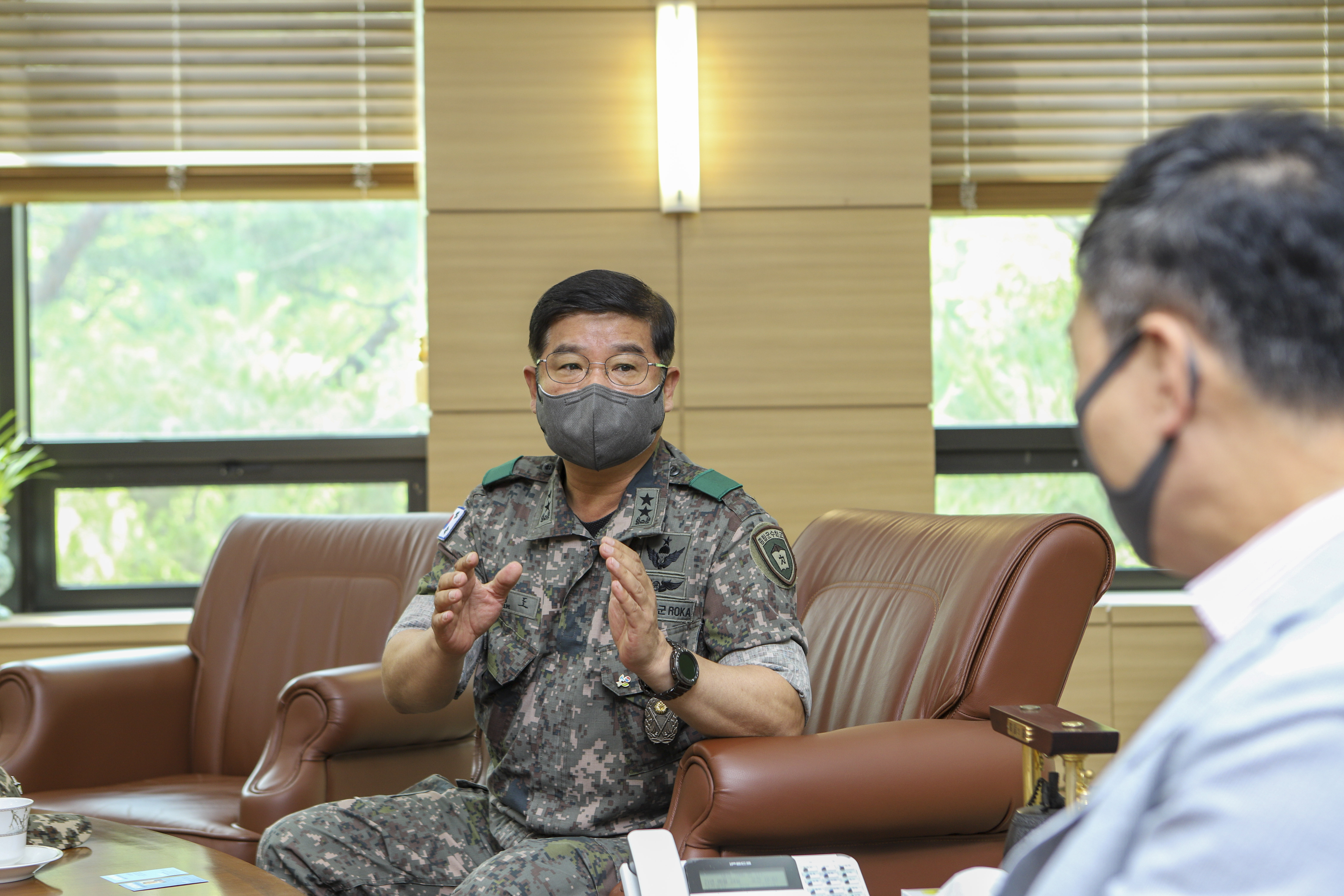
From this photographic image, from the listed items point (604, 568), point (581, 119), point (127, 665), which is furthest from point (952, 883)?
point (581, 119)

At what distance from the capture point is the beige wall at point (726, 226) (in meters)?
3.10

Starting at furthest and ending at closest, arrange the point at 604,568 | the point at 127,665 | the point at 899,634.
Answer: the point at 127,665 < the point at 899,634 < the point at 604,568

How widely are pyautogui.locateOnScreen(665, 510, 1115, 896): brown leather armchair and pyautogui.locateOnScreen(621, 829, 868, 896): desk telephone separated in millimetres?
172

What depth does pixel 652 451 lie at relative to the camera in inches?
72.7

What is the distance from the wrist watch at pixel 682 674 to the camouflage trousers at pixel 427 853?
23cm

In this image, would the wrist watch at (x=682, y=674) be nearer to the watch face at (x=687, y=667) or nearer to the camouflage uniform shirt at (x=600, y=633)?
the watch face at (x=687, y=667)

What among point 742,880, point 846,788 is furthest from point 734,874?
point 846,788

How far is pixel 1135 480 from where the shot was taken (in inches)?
24.5

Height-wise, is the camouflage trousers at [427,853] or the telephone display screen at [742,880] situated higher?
the telephone display screen at [742,880]

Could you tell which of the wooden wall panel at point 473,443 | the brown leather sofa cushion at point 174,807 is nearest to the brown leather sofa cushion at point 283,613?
the brown leather sofa cushion at point 174,807

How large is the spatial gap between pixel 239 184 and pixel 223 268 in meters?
0.30

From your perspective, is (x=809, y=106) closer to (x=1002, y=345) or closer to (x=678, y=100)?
(x=678, y=100)

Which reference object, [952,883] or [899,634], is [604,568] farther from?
[952,883]

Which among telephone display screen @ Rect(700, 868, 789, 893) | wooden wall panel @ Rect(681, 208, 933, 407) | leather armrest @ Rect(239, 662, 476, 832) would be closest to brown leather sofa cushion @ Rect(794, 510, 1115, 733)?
telephone display screen @ Rect(700, 868, 789, 893)
